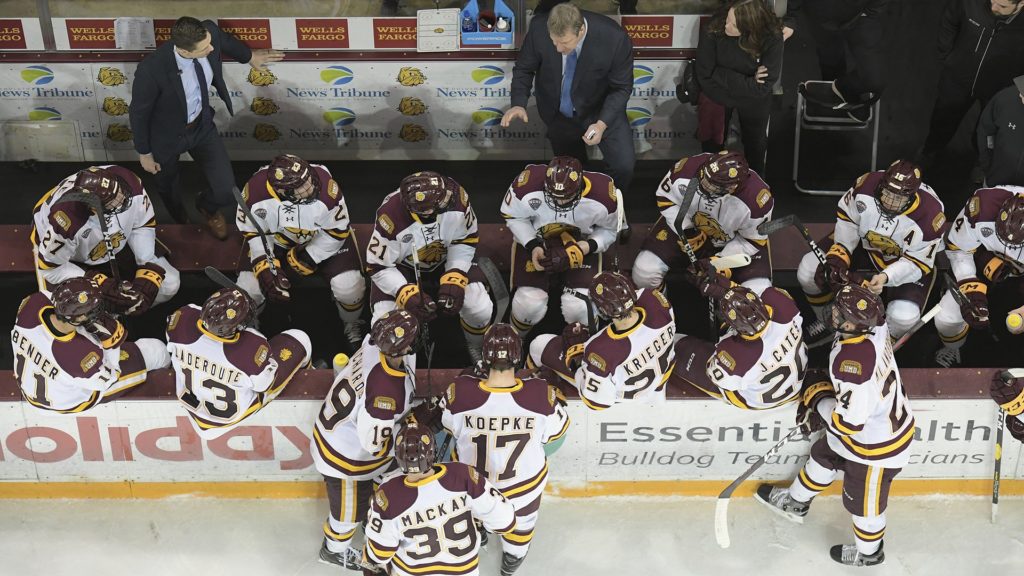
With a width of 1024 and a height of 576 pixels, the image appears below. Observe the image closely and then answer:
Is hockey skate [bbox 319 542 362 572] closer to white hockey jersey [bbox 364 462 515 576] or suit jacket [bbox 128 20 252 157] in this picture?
white hockey jersey [bbox 364 462 515 576]

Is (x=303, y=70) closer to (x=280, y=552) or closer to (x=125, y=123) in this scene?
(x=125, y=123)

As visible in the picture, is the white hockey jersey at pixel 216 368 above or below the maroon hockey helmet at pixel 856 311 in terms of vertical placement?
below

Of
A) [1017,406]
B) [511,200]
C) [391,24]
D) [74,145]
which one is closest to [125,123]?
[74,145]

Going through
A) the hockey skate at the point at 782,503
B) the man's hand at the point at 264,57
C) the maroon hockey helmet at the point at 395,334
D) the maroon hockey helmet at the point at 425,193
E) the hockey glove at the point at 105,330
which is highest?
the man's hand at the point at 264,57

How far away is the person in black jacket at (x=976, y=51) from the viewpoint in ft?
18.5

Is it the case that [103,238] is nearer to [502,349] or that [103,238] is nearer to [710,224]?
[502,349]

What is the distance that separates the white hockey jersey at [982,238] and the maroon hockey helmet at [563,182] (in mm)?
1787

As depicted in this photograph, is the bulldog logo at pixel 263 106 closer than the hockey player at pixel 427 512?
No

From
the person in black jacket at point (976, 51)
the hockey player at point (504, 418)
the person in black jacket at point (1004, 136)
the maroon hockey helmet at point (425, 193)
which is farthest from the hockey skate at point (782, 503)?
the person in black jacket at point (976, 51)

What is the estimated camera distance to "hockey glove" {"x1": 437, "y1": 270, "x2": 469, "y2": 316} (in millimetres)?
4809

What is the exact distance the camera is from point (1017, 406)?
422 centimetres

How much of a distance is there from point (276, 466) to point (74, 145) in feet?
10.1

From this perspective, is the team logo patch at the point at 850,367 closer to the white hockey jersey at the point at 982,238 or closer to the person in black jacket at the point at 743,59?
the white hockey jersey at the point at 982,238

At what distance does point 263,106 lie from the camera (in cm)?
654
